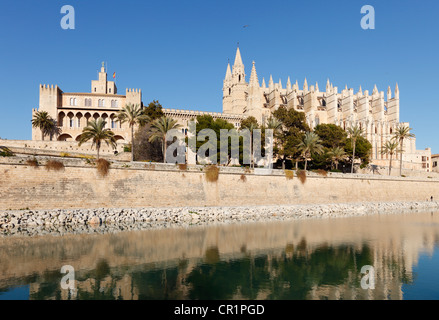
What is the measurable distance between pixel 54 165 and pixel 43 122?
26.3m

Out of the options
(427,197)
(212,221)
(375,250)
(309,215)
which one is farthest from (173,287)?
(427,197)

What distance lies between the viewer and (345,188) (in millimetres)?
37344

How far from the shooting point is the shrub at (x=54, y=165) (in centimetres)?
2462

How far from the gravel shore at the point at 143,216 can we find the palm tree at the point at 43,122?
2917 centimetres

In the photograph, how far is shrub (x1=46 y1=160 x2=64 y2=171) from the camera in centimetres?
2462

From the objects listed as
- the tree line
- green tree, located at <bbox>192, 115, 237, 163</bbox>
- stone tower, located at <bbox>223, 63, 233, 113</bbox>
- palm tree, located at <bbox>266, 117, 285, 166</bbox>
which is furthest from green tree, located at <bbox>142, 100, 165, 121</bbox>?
stone tower, located at <bbox>223, 63, 233, 113</bbox>

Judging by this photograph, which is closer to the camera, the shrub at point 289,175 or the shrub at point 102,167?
the shrub at point 102,167

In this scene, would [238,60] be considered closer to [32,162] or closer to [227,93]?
[227,93]

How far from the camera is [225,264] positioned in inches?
559

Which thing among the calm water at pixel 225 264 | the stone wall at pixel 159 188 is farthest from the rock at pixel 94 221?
the calm water at pixel 225 264

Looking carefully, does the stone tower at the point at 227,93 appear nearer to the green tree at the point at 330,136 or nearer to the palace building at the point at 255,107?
the palace building at the point at 255,107
